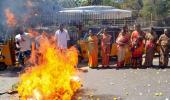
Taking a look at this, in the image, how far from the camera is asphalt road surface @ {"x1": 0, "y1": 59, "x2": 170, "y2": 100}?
11869 mm

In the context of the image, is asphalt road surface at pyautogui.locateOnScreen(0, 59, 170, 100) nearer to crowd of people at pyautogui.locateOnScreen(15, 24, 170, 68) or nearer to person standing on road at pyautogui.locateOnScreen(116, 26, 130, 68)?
person standing on road at pyautogui.locateOnScreen(116, 26, 130, 68)

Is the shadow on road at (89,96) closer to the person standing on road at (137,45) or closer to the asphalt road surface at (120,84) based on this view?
the asphalt road surface at (120,84)

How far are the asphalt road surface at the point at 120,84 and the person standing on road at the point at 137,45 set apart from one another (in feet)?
2.59

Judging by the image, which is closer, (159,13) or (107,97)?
(107,97)

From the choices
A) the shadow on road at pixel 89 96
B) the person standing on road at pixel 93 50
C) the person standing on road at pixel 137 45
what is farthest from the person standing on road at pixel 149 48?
the shadow on road at pixel 89 96

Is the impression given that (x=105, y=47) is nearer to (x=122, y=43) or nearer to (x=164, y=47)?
(x=122, y=43)

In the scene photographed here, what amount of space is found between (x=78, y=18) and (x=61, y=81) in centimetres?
2034

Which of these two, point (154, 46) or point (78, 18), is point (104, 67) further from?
point (78, 18)

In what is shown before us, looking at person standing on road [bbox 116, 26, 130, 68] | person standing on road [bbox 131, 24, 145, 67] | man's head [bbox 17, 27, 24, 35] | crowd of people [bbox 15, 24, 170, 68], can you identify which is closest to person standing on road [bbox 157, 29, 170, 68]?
crowd of people [bbox 15, 24, 170, 68]

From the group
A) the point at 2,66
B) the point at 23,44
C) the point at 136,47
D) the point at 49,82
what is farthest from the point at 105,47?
the point at 49,82

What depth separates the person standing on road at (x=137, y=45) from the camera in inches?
727

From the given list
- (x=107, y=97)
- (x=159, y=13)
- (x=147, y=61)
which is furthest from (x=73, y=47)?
(x=159, y=13)

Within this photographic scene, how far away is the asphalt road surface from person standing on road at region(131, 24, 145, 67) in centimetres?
79

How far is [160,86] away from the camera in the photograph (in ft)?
44.2
